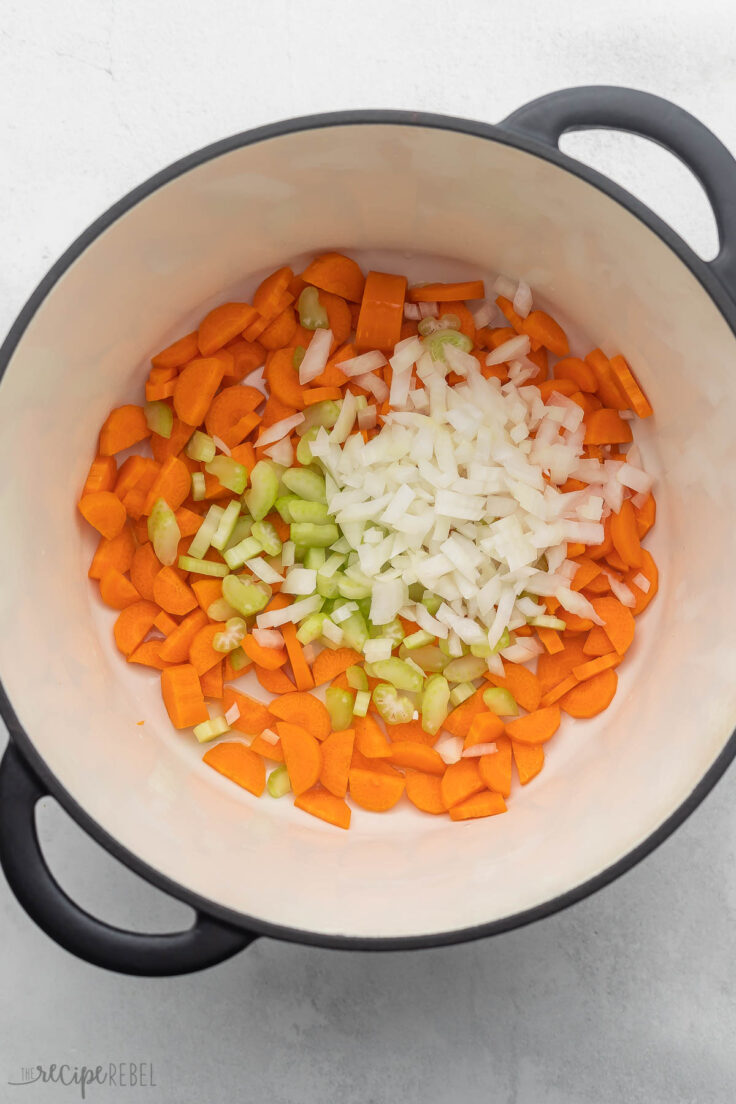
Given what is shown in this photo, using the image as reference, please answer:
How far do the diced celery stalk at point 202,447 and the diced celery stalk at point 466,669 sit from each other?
53 cm

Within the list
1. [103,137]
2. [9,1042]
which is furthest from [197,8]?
[9,1042]

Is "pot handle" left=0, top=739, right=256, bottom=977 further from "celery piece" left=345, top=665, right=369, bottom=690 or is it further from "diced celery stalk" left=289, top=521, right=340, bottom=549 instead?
"diced celery stalk" left=289, top=521, right=340, bottom=549

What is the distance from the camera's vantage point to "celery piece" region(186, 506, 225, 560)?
1466 millimetres

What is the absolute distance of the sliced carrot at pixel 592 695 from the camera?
1456 mm

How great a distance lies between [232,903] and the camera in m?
1.23

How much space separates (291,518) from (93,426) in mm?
349

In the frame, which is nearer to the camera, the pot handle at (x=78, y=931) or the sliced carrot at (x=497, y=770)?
the pot handle at (x=78, y=931)

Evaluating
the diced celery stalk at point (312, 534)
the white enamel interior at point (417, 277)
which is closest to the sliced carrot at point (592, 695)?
the white enamel interior at point (417, 277)

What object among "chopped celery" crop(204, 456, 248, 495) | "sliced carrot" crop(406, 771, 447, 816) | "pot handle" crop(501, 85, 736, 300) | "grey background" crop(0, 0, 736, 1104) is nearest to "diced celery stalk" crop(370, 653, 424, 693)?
"sliced carrot" crop(406, 771, 447, 816)

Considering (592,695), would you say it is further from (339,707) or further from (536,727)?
(339,707)

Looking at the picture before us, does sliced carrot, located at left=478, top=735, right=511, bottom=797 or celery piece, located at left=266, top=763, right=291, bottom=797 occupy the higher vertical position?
sliced carrot, located at left=478, top=735, right=511, bottom=797

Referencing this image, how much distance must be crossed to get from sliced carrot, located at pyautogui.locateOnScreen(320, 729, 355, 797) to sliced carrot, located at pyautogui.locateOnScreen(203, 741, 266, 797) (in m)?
0.11

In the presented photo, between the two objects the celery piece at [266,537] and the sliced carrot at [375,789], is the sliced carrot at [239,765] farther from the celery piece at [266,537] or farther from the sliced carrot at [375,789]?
the celery piece at [266,537]

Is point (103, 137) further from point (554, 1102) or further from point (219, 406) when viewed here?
point (554, 1102)
